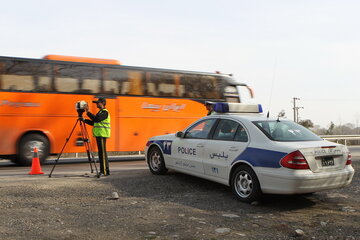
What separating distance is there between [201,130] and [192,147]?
38cm

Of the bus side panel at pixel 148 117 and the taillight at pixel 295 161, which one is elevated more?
the bus side panel at pixel 148 117

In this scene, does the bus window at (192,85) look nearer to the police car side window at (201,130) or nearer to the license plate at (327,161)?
the police car side window at (201,130)

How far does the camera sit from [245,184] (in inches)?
222

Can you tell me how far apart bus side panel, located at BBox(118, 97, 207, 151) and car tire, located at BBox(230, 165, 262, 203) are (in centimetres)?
722

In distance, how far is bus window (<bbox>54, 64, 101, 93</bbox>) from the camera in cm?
1129

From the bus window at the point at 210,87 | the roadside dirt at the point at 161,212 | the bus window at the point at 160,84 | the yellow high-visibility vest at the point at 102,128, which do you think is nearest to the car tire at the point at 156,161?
the roadside dirt at the point at 161,212

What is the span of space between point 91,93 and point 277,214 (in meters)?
8.34

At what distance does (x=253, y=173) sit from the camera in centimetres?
542

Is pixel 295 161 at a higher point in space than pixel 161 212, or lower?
higher

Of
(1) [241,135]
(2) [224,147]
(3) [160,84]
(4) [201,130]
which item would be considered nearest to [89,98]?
(3) [160,84]

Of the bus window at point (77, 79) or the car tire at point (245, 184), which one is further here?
the bus window at point (77, 79)

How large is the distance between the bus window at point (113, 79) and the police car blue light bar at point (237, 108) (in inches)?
231

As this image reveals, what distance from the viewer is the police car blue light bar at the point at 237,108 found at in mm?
6988

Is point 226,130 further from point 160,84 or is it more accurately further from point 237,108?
point 160,84
